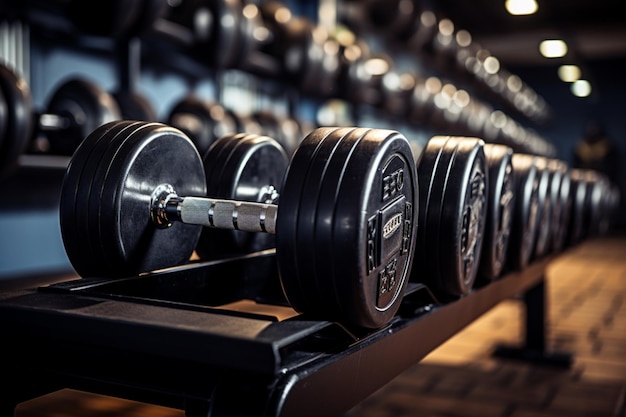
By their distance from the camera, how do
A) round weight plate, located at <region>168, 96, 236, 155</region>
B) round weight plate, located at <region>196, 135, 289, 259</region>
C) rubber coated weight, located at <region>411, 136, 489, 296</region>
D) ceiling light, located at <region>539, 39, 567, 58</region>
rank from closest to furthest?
rubber coated weight, located at <region>411, 136, 489, 296</region>
round weight plate, located at <region>196, 135, 289, 259</region>
round weight plate, located at <region>168, 96, 236, 155</region>
ceiling light, located at <region>539, 39, 567, 58</region>

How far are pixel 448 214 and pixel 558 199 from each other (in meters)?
0.87

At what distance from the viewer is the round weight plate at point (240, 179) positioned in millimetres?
1040

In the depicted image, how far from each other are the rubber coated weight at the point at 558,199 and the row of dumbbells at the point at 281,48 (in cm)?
118

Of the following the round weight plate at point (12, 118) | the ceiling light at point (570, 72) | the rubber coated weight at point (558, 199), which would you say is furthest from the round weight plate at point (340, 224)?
the ceiling light at point (570, 72)

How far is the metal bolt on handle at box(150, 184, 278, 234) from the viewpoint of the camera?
773 mm

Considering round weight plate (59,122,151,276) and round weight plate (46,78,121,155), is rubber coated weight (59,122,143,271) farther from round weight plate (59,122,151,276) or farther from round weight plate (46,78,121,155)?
round weight plate (46,78,121,155)

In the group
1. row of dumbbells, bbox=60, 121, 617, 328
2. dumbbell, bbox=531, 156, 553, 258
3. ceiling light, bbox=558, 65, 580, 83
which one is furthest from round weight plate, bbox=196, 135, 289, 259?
ceiling light, bbox=558, 65, 580, 83

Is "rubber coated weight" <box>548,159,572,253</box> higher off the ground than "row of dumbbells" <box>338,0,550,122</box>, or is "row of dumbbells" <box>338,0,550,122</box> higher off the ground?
"row of dumbbells" <box>338,0,550,122</box>

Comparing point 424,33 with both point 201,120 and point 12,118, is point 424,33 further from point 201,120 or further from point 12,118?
point 12,118

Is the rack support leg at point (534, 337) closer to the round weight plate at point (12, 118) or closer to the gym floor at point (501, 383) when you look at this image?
the gym floor at point (501, 383)

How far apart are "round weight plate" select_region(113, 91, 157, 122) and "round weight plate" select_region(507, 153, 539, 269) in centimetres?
123

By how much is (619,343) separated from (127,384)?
182 cm

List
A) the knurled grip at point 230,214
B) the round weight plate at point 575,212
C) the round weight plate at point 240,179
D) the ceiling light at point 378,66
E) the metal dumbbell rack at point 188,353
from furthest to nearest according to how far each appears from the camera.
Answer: the ceiling light at point 378,66
the round weight plate at point 575,212
the round weight plate at point 240,179
the knurled grip at point 230,214
the metal dumbbell rack at point 188,353

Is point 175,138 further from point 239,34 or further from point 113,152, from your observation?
point 239,34
